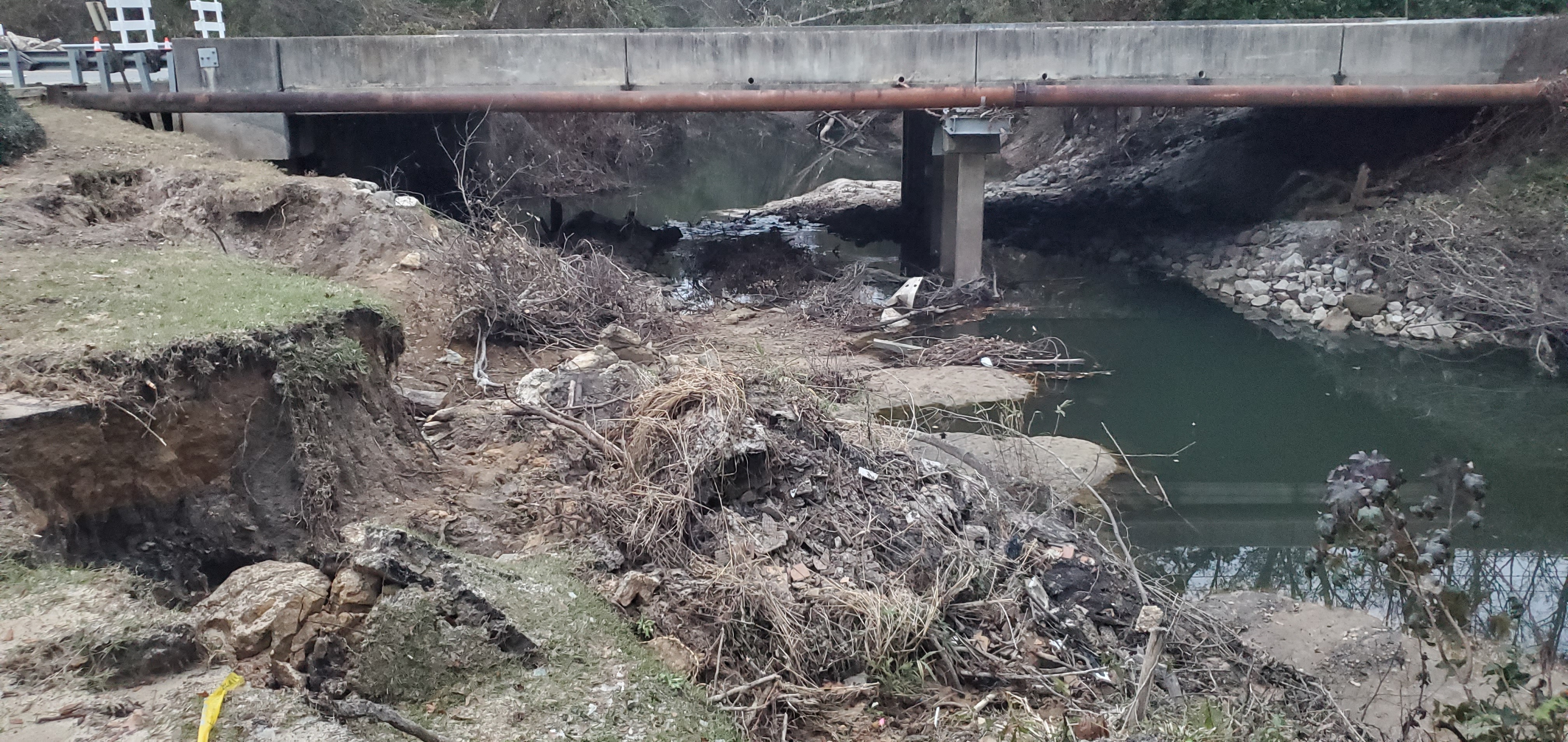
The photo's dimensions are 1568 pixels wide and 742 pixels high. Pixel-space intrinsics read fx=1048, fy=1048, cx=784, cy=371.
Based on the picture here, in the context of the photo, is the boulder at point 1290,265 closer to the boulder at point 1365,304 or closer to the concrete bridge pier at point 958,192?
the boulder at point 1365,304

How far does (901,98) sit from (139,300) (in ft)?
32.3

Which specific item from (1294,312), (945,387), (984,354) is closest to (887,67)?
(984,354)

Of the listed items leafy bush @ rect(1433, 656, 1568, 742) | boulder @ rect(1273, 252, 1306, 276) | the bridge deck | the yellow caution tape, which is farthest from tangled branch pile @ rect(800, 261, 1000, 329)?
the yellow caution tape

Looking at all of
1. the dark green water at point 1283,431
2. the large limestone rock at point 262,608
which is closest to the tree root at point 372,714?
the large limestone rock at point 262,608

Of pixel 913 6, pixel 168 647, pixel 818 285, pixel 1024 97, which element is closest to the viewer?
pixel 168 647

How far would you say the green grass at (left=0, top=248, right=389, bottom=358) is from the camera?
491 centimetres

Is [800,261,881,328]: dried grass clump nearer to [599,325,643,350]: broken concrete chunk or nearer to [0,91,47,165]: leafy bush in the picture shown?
[599,325,643,350]: broken concrete chunk

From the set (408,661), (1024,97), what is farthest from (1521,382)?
(408,661)

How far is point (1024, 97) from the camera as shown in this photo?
13617 millimetres

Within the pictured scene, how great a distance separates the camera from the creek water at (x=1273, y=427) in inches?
300

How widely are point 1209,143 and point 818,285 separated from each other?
1001 cm

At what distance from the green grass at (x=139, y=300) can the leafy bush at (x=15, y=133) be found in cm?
440

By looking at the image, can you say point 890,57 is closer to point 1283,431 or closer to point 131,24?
point 1283,431

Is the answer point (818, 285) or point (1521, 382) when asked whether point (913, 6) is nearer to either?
point (818, 285)
